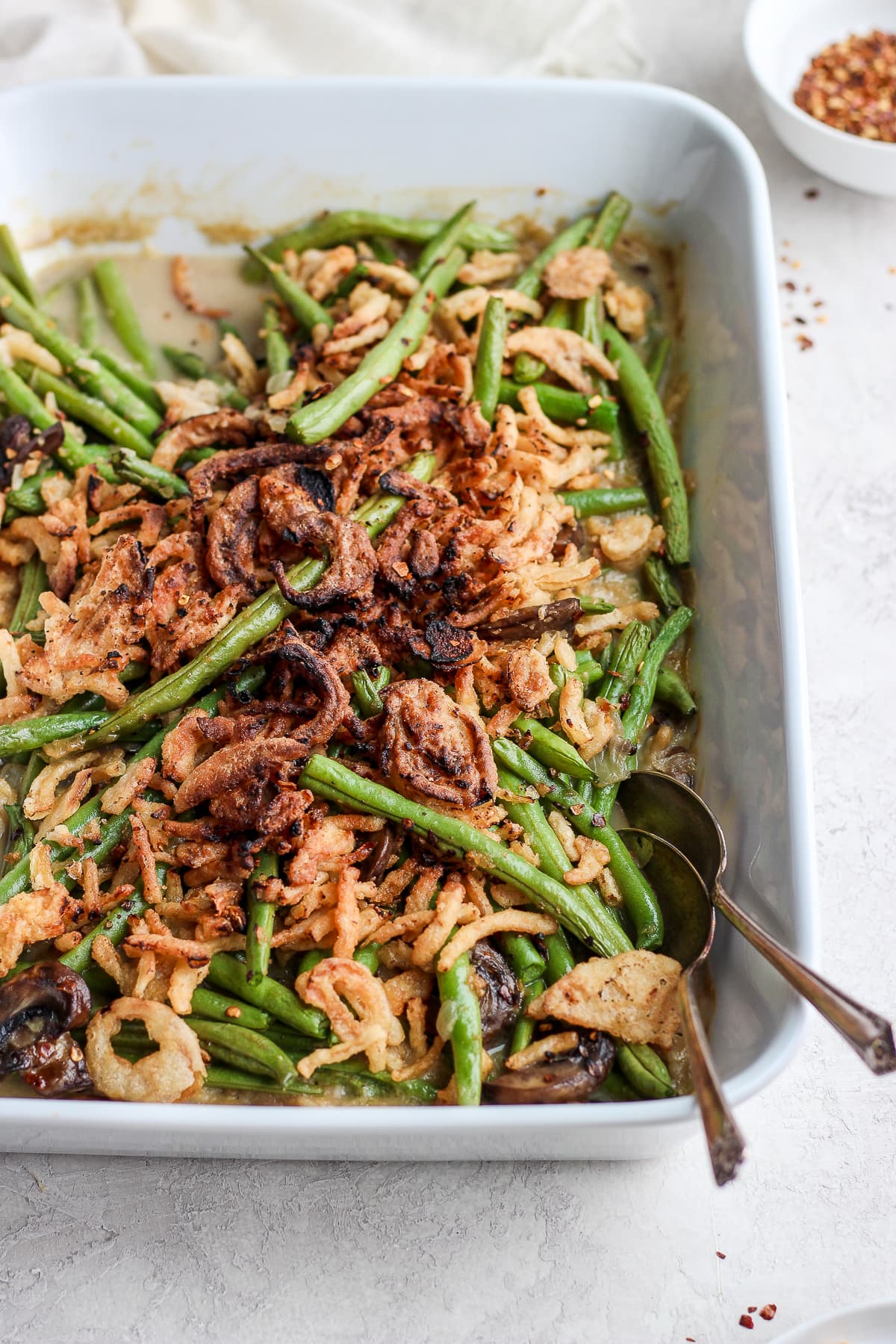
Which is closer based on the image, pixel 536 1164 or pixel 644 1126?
pixel 644 1126

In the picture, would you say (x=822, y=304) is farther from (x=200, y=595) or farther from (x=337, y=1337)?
(x=337, y=1337)

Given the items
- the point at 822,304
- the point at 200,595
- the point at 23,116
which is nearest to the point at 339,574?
the point at 200,595

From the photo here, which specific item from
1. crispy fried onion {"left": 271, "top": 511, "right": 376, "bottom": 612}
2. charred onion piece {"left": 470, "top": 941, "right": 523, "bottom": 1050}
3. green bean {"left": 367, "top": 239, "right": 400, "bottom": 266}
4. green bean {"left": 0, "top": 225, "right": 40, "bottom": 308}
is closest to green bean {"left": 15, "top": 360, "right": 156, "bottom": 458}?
green bean {"left": 0, "top": 225, "right": 40, "bottom": 308}

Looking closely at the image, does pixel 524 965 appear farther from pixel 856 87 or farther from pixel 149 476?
pixel 856 87

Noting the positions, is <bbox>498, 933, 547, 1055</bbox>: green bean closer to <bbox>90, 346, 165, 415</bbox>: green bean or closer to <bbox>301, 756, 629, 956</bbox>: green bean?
<bbox>301, 756, 629, 956</bbox>: green bean

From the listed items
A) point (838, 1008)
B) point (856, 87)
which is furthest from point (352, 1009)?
point (856, 87)

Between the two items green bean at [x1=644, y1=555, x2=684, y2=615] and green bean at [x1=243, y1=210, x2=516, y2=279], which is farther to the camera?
green bean at [x1=243, y1=210, x2=516, y2=279]
